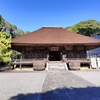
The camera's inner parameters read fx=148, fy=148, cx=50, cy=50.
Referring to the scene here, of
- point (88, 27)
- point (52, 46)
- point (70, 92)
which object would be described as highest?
point (88, 27)

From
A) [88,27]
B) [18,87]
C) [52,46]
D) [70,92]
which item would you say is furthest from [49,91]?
[88,27]

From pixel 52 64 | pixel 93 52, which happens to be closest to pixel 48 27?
pixel 52 64

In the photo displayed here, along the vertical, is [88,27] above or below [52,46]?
above

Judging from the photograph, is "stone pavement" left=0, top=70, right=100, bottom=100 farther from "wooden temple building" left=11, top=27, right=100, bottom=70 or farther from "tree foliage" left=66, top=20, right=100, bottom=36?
"tree foliage" left=66, top=20, right=100, bottom=36

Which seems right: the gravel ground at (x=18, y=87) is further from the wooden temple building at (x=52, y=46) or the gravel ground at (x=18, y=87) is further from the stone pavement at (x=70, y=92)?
the wooden temple building at (x=52, y=46)

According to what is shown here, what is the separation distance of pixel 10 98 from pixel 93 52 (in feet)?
107

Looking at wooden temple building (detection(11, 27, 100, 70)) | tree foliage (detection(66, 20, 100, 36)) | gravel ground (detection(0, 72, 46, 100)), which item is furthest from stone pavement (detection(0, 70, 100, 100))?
tree foliage (detection(66, 20, 100, 36))

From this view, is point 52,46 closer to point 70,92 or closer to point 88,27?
point 70,92

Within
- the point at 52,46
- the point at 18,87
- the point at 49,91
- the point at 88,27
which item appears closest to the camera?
the point at 49,91

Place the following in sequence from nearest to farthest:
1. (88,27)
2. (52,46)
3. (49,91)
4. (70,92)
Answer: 1. (70,92)
2. (49,91)
3. (52,46)
4. (88,27)

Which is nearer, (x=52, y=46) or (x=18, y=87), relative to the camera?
(x=18, y=87)

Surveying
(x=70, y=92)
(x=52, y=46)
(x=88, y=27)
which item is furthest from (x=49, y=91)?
(x=88, y=27)

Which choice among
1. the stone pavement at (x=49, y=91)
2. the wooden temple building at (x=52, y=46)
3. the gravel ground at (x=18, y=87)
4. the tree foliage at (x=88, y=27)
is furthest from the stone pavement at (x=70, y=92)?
the tree foliage at (x=88, y=27)

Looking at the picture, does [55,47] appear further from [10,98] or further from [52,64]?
[10,98]
